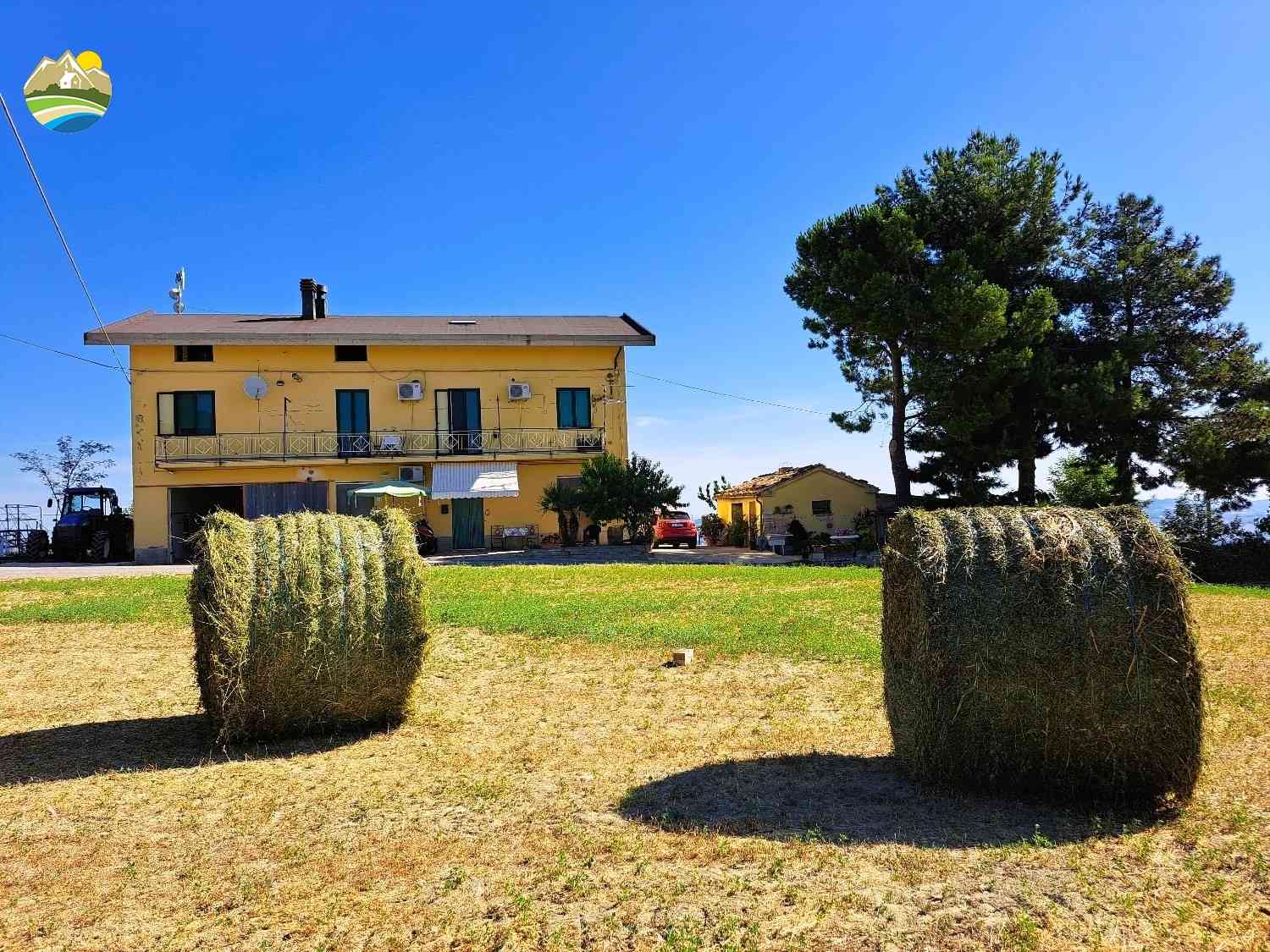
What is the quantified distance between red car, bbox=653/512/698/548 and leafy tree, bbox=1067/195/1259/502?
14.8 meters

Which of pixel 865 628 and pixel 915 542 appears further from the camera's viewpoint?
pixel 865 628

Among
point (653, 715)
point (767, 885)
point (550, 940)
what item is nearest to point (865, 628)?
point (653, 715)

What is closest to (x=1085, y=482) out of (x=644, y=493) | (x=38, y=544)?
(x=644, y=493)

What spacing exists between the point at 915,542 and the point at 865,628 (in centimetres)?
635

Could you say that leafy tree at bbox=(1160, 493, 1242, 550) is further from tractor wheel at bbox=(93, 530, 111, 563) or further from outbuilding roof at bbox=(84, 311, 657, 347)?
tractor wheel at bbox=(93, 530, 111, 563)

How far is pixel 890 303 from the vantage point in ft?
92.6

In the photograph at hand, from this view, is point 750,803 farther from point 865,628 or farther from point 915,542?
point 865,628

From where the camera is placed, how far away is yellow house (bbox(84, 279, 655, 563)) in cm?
3184

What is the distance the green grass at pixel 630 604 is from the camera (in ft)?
37.0

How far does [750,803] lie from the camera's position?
212 inches

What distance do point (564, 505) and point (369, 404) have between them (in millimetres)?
9642

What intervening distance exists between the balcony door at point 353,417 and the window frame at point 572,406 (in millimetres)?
7426

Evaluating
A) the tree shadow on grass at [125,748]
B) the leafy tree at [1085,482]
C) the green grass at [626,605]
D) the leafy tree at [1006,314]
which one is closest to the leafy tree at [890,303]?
the leafy tree at [1006,314]

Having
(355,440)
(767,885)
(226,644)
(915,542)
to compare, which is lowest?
(767,885)
